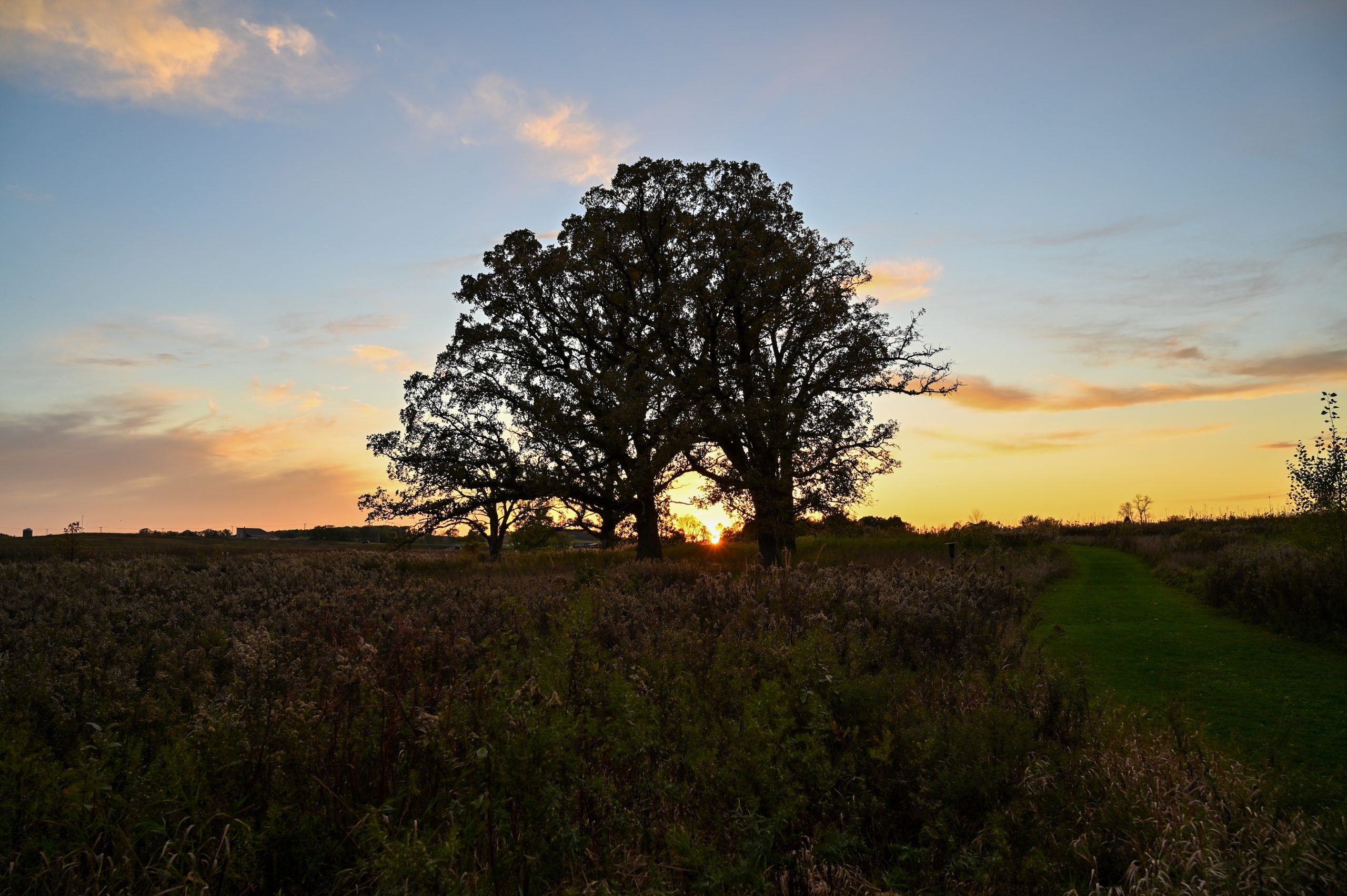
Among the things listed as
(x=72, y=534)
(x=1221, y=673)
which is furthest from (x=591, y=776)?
(x=72, y=534)

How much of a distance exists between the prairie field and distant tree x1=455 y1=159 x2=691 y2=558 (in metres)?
19.5

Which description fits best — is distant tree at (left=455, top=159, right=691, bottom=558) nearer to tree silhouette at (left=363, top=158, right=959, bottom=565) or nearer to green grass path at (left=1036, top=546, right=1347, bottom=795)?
tree silhouette at (left=363, top=158, right=959, bottom=565)

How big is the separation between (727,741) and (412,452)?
24.1 m

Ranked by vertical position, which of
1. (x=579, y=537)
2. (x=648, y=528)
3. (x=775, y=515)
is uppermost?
(x=775, y=515)

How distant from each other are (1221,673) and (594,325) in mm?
23867

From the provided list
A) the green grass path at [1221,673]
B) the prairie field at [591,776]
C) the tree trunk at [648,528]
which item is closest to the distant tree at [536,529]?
the tree trunk at [648,528]

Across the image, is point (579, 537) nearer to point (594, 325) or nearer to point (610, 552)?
point (610, 552)

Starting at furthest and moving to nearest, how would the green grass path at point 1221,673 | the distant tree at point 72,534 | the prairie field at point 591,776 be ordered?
the distant tree at point 72,534 < the green grass path at point 1221,673 < the prairie field at point 591,776

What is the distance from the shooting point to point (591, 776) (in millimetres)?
4684

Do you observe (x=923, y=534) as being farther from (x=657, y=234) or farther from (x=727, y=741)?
(x=727, y=741)

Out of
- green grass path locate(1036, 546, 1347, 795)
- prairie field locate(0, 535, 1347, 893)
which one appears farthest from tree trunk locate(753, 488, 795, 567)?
prairie field locate(0, 535, 1347, 893)

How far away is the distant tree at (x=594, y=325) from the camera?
27.4 meters

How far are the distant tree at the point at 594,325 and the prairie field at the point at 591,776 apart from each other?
19.5m

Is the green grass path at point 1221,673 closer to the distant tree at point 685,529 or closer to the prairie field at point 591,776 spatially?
the prairie field at point 591,776
